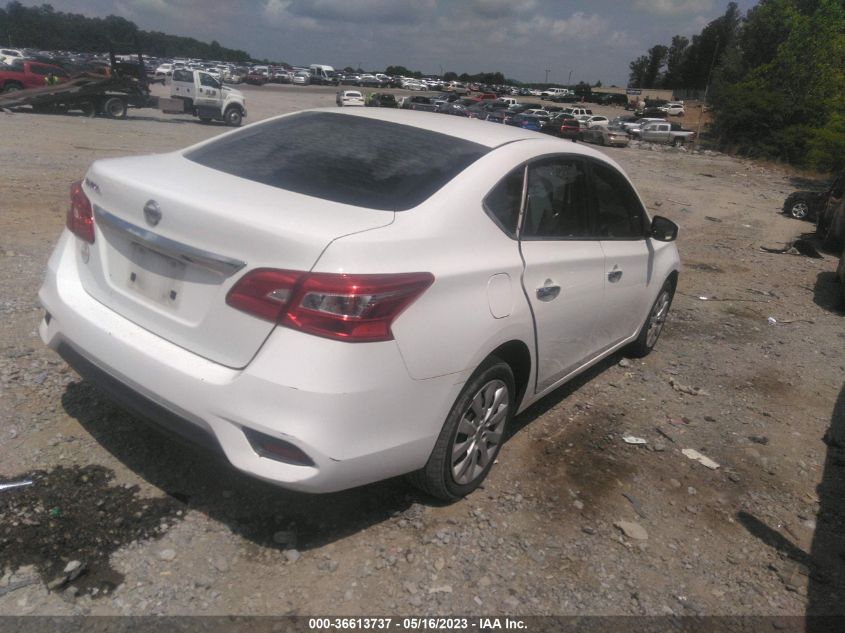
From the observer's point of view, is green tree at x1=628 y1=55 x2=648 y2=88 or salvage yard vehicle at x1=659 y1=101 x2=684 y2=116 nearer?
salvage yard vehicle at x1=659 y1=101 x2=684 y2=116

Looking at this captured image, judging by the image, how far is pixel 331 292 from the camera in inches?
89.8

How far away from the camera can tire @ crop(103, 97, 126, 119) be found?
23672mm

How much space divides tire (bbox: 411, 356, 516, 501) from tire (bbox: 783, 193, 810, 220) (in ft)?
48.5

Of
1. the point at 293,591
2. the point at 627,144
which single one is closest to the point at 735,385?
the point at 293,591

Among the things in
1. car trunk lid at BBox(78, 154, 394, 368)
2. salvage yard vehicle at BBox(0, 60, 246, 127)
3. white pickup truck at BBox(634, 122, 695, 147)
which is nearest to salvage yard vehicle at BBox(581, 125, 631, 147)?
white pickup truck at BBox(634, 122, 695, 147)

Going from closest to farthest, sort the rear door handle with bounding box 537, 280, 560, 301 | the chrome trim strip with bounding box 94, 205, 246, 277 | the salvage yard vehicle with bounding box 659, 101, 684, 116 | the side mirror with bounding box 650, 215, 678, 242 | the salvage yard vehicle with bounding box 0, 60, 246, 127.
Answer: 1. the chrome trim strip with bounding box 94, 205, 246, 277
2. the rear door handle with bounding box 537, 280, 560, 301
3. the side mirror with bounding box 650, 215, 678, 242
4. the salvage yard vehicle with bounding box 0, 60, 246, 127
5. the salvage yard vehicle with bounding box 659, 101, 684, 116

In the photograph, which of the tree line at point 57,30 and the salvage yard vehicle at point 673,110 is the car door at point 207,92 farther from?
the tree line at point 57,30

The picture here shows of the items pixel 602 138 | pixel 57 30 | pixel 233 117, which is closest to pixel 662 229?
pixel 233 117

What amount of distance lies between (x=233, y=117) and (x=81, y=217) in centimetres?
2530

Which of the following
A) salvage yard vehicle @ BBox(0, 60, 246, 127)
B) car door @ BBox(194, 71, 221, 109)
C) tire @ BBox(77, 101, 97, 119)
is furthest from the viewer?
car door @ BBox(194, 71, 221, 109)

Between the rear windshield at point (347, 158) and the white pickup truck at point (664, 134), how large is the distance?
41.1 metres

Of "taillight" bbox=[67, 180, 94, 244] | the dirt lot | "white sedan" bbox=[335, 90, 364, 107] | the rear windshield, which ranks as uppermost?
the rear windshield

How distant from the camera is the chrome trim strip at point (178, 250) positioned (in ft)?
7.86

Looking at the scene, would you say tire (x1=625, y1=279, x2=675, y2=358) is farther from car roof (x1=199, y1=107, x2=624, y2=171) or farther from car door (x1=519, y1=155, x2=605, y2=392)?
car roof (x1=199, y1=107, x2=624, y2=171)
